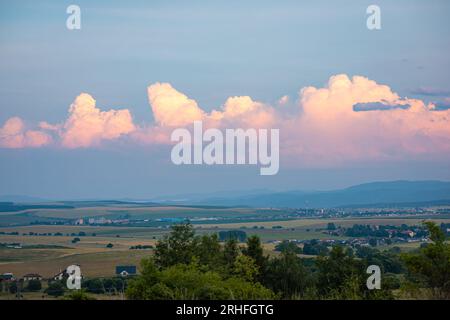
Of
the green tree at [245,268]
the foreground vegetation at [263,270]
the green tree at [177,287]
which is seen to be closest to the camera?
the green tree at [177,287]

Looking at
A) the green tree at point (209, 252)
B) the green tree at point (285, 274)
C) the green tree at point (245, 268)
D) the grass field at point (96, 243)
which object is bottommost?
the grass field at point (96, 243)

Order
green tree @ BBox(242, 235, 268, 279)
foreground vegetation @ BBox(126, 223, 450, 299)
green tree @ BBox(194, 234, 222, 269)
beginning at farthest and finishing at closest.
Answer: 1. green tree @ BBox(242, 235, 268, 279)
2. green tree @ BBox(194, 234, 222, 269)
3. foreground vegetation @ BBox(126, 223, 450, 299)

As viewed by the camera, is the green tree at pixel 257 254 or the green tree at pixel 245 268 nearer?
the green tree at pixel 245 268

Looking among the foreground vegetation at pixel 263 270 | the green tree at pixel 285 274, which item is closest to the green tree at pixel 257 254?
the foreground vegetation at pixel 263 270

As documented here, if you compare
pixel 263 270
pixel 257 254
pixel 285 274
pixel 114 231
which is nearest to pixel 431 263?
pixel 285 274

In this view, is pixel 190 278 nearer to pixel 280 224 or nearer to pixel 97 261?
pixel 97 261

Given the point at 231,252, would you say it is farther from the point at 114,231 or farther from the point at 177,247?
the point at 114,231

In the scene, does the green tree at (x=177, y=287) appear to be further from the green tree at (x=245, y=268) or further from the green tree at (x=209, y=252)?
the green tree at (x=245, y=268)

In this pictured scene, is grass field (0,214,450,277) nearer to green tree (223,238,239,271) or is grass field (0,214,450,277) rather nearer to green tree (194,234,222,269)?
green tree (223,238,239,271)

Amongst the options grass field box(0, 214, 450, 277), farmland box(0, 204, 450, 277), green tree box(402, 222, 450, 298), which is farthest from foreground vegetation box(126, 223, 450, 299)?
farmland box(0, 204, 450, 277)

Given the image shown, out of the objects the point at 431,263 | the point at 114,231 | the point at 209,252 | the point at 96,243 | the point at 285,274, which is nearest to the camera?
the point at 431,263

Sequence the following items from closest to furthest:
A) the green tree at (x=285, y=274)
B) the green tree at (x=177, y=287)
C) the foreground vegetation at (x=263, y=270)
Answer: the green tree at (x=177, y=287) < the foreground vegetation at (x=263, y=270) < the green tree at (x=285, y=274)

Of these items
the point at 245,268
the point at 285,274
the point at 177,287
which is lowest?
the point at 285,274

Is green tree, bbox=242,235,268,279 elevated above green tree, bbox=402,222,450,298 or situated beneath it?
situated beneath
